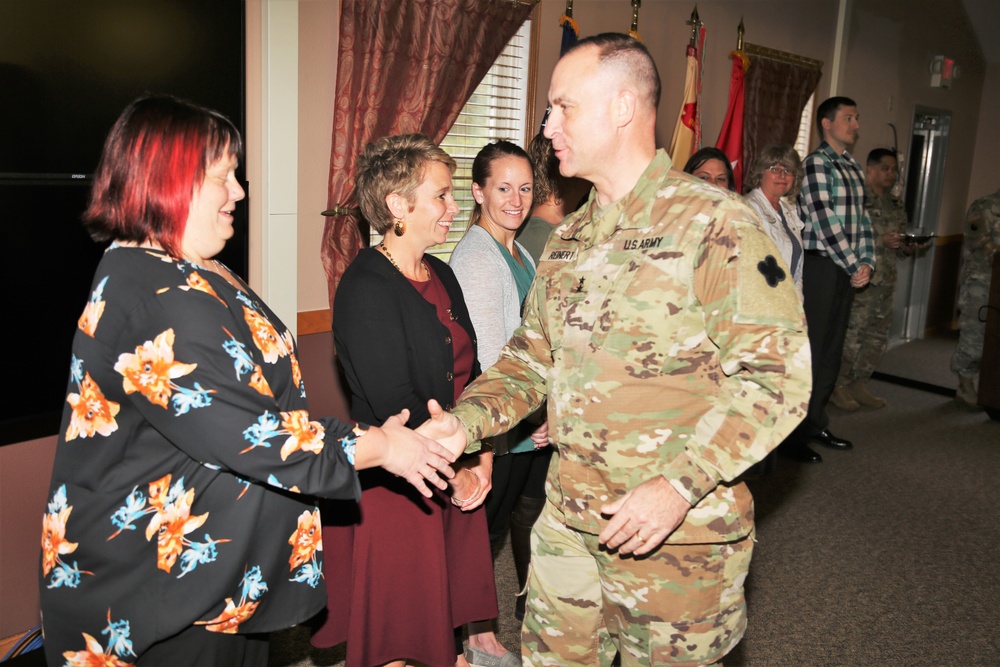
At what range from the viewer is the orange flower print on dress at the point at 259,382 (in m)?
1.41

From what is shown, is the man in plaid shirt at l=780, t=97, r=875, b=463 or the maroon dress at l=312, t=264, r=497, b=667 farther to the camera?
the man in plaid shirt at l=780, t=97, r=875, b=463

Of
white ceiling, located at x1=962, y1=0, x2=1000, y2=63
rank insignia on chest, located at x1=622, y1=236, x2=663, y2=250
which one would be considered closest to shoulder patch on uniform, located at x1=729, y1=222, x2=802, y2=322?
rank insignia on chest, located at x1=622, y1=236, x2=663, y2=250

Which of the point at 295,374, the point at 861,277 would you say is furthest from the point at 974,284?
the point at 295,374

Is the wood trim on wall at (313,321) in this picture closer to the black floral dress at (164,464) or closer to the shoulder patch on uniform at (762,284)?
the black floral dress at (164,464)

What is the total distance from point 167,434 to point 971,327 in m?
5.84

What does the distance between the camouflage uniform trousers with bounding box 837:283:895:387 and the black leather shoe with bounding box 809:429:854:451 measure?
104 centimetres

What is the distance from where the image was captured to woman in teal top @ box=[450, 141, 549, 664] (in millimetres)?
2479

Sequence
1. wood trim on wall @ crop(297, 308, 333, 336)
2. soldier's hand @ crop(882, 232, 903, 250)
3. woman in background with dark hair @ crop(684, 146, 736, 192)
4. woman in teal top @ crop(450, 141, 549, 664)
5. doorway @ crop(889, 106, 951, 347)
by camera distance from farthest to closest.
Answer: doorway @ crop(889, 106, 951, 347), soldier's hand @ crop(882, 232, 903, 250), woman in background with dark hair @ crop(684, 146, 736, 192), wood trim on wall @ crop(297, 308, 333, 336), woman in teal top @ crop(450, 141, 549, 664)

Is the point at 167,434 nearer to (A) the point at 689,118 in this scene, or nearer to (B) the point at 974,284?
(A) the point at 689,118

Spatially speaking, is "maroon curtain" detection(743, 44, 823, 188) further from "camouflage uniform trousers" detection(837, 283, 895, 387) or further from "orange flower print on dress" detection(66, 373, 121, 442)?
"orange flower print on dress" detection(66, 373, 121, 442)

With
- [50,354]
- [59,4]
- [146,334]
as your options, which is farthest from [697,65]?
[146,334]

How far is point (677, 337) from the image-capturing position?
1530 millimetres

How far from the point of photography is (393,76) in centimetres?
357

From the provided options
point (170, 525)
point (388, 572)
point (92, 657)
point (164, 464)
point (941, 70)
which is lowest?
point (388, 572)
